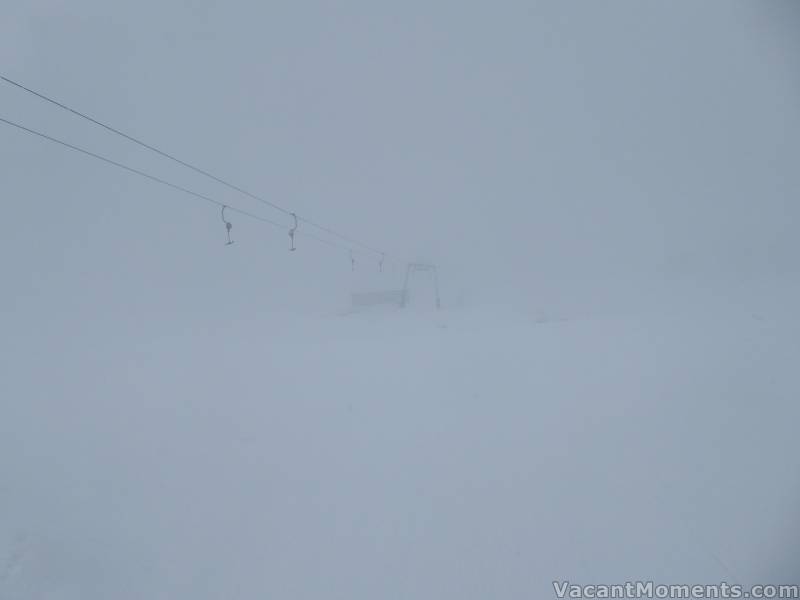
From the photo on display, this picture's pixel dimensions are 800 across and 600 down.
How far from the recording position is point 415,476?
16.7 feet

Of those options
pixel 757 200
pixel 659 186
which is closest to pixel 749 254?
pixel 757 200

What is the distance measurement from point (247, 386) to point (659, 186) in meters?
74.5

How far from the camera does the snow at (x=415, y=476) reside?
3.83 metres

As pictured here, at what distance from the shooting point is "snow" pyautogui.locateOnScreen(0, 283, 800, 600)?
12.6 feet

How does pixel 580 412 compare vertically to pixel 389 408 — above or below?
above

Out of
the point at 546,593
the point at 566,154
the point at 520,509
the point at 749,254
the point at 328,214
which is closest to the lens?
the point at 546,593

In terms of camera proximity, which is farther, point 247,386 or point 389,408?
point 247,386

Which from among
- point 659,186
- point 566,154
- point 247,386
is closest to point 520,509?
point 247,386

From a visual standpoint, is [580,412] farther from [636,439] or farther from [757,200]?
[757,200]

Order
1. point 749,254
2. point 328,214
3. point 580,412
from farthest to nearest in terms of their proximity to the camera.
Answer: point 328,214
point 749,254
point 580,412

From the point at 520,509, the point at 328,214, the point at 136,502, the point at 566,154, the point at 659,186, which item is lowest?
the point at 136,502

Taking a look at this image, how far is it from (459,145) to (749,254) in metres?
75.6

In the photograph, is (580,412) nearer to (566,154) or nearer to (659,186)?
(659,186)

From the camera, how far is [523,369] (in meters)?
8.26
